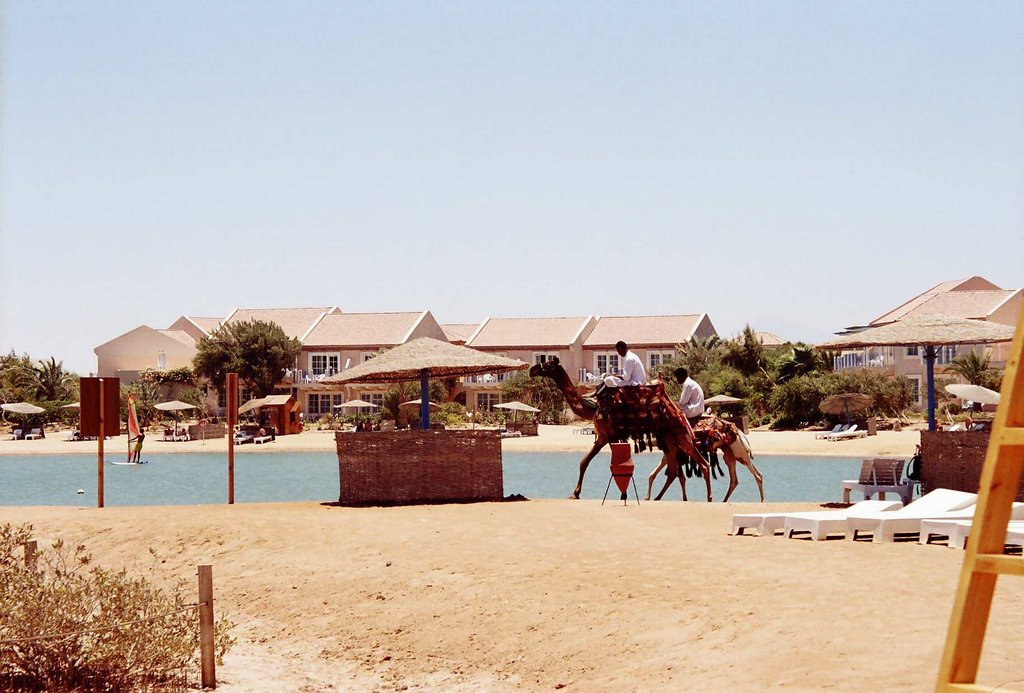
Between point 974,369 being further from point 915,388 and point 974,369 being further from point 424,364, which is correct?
point 424,364

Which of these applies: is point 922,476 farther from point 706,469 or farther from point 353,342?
point 353,342

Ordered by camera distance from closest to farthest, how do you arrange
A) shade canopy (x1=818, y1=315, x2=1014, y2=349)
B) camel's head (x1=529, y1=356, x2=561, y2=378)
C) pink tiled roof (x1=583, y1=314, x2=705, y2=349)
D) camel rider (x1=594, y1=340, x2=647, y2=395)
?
shade canopy (x1=818, y1=315, x2=1014, y2=349) < camel rider (x1=594, y1=340, x2=647, y2=395) < camel's head (x1=529, y1=356, x2=561, y2=378) < pink tiled roof (x1=583, y1=314, x2=705, y2=349)

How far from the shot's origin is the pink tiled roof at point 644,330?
71500 mm

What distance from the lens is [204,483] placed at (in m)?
34.3

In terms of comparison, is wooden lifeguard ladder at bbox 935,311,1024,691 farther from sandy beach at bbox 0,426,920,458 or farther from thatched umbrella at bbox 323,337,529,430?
sandy beach at bbox 0,426,920,458

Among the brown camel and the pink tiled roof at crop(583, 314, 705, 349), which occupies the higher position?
the pink tiled roof at crop(583, 314, 705, 349)

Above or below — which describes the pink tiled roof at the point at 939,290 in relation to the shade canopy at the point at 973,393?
above

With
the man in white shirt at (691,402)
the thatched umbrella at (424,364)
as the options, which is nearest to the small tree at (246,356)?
the thatched umbrella at (424,364)

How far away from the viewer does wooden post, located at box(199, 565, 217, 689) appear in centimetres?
963

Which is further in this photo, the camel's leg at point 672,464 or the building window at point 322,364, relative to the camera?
the building window at point 322,364

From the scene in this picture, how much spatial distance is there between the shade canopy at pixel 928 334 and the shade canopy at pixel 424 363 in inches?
191

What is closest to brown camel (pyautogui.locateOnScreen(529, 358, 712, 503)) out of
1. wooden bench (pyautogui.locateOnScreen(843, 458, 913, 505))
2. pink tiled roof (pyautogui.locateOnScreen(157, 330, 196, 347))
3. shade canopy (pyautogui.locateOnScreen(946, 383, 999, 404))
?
wooden bench (pyautogui.locateOnScreen(843, 458, 913, 505))

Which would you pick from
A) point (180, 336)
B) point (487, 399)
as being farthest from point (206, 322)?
point (487, 399)

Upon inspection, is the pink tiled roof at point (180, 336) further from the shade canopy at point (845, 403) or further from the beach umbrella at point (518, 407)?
the shade canopy at point (845, 403)
